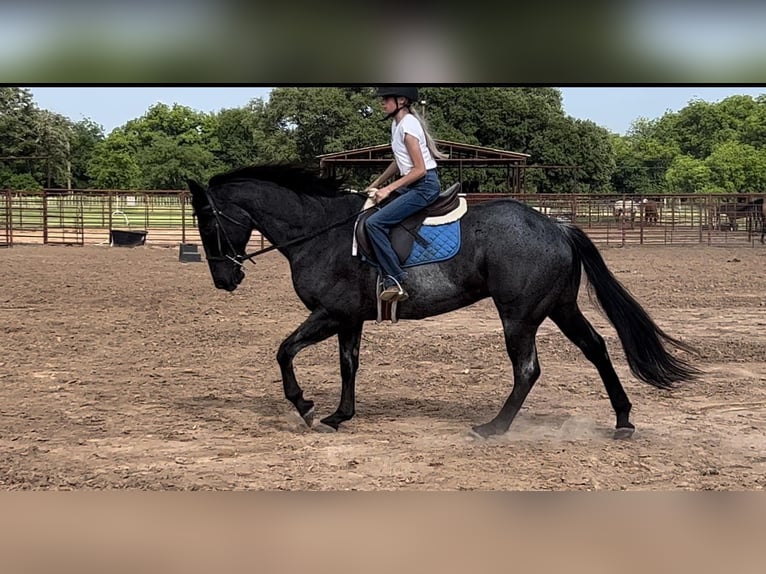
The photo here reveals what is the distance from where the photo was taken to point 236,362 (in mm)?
6637

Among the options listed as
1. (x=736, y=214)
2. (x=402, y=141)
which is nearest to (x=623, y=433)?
(x=402, y=141)

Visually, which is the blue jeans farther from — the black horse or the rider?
the black horse

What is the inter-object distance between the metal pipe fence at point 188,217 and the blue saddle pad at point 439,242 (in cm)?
1123

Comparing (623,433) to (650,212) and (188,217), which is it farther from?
(650,212)

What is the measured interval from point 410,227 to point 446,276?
1.13ft

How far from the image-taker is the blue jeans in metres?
4.42

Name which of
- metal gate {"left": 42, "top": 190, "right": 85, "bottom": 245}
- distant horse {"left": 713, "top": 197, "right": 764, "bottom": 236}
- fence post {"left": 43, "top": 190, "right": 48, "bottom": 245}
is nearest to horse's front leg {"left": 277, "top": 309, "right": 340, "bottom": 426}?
metal gate {"left": 42, "top": 190, "right": 85, "bottom": 245}

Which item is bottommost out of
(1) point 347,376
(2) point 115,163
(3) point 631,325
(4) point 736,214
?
(1) point 347,376

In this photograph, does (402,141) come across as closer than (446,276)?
Yes

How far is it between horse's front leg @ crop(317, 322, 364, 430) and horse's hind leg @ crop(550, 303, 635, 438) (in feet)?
3.73

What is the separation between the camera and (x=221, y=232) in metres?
4.76

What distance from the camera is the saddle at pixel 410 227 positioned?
177 inches

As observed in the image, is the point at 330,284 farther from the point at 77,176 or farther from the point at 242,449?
→ the point at 77,176

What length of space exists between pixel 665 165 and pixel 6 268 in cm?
1520
